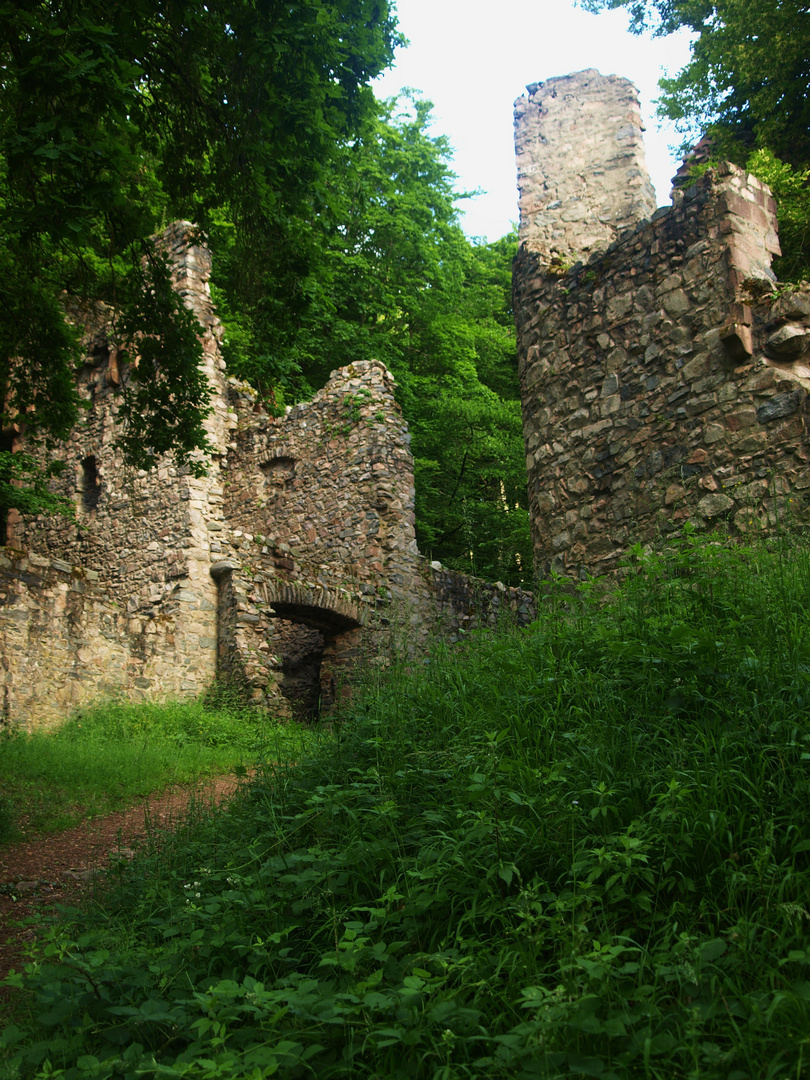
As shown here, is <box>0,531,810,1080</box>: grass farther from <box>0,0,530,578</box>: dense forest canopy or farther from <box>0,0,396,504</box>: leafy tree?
<box>0,0,396,504</box>: leafy tree

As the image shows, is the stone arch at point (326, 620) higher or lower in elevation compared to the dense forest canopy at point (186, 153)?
lower

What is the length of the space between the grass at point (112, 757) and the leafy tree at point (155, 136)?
8.96ft

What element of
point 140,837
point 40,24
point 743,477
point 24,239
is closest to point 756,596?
point 743,477

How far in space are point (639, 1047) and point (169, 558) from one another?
34.5ft

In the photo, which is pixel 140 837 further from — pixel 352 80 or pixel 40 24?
pixel 352 80

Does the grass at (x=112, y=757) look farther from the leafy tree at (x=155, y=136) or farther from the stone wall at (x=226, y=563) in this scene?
the leafy tree at (x=155, y=136)

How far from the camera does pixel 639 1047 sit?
183 cm

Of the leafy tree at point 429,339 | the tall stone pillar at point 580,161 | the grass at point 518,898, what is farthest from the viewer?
the leafy tree at point 429,339

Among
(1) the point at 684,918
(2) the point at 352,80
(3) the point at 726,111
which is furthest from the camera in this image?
(3) the point at 726,111

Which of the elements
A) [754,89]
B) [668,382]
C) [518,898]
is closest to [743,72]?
[754,89]

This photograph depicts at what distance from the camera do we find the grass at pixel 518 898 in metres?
1.97

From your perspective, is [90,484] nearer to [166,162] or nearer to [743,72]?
[166,162]

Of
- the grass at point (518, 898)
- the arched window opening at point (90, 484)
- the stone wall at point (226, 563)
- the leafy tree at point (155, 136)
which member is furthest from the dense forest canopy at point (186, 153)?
the stone wall at point (226, 563)

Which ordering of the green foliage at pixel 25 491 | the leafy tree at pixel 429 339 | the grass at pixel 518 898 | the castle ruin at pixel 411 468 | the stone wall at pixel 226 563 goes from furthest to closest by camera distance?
1. the leafy tree at pixel 429 339
2. the green foliage at pixel 25 491
3. the stone wall at pixel 226 563
4. the castle ruin at pixel 411 468
5. the grass at pixel 518 898
